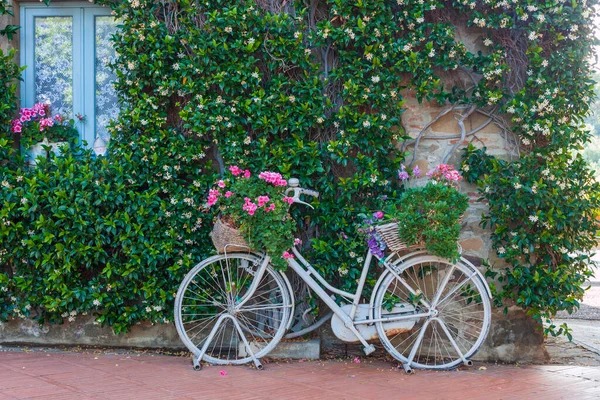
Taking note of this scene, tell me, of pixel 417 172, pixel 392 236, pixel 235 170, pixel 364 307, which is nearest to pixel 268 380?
pixel 364 307

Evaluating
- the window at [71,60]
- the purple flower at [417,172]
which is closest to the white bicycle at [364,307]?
the purple flower at [417,172]

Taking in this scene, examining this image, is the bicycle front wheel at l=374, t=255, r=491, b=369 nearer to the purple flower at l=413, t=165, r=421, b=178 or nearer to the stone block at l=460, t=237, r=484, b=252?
the stone block at l=460, t=237, r=484, b=252

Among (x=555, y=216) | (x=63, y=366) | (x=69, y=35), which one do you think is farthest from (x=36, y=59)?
(x=555, y=216)

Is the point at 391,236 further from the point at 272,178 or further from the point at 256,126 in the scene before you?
the point at 256,126

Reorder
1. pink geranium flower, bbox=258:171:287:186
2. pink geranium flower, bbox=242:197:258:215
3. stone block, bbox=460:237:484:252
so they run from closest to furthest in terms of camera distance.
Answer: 1. pink geranium flower, bbox=242:197:258:215
2. pink geranium flower, bbox=258:171:287:186
3. stone block, bbox=460:237:484:252

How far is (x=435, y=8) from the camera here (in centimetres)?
548

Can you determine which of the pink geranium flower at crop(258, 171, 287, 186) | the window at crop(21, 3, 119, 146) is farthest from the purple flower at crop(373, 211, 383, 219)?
the window at crop(21, 3, 119, 146)

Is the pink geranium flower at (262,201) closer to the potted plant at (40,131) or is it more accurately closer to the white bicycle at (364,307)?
the white bicycle at (364,307)

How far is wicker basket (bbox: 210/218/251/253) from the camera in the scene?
189 inches

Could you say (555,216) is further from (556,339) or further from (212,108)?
(212,108)

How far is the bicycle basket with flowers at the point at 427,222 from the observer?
4.73 m

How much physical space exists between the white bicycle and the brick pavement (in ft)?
0.66

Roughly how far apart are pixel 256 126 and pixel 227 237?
102 centimetres

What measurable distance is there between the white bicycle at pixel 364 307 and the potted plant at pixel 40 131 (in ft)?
5.37
